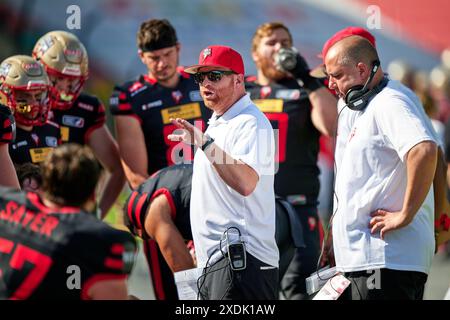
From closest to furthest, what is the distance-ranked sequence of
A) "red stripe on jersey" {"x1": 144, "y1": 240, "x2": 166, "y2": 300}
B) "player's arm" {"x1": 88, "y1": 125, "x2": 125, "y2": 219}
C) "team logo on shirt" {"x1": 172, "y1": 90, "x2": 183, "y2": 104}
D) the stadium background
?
"red stripe on jersey" {"x1": 144, "y1": 240, "x2": 166, "y2": 300} < "team logo on shirt" {"x1": 172, "y1": 90, "x2": 183, "y2": 104} < "player's arm" {"x1": 88, "y1": 125, "x2": 125, "y2": 219} < the stadium background

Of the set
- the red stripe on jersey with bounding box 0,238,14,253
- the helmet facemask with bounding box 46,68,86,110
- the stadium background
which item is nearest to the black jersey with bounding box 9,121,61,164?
the helmet facemask with bounding box 46,68,86,110

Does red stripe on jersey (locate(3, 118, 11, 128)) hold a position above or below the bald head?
below

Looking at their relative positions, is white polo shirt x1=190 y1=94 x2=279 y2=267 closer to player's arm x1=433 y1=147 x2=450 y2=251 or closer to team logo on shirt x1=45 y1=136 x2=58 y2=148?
player's arm x1=433 y1=147 x2=450 y2=251

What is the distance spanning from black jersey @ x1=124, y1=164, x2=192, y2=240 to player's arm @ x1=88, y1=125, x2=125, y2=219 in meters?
1.71

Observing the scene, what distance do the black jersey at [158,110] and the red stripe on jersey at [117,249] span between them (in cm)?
331

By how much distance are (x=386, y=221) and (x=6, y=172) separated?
2.35 metres

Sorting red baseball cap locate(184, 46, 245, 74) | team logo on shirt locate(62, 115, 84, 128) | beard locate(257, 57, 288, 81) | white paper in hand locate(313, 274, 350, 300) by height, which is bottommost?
white paper in hand locate(313, 274, 350, 300)

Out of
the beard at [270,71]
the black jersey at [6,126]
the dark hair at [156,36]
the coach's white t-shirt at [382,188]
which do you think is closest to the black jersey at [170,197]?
the black jersey at [6,126]

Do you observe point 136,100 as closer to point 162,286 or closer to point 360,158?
point 162,286

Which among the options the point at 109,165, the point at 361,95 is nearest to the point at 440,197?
the point at 361,95

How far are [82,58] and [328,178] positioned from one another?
7.15m

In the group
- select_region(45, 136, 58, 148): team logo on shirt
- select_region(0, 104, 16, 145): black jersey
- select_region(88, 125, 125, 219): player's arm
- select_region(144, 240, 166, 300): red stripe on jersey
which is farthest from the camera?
select_region(88, 125, 125, 219): player's arm

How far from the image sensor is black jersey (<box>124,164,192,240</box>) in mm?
5820

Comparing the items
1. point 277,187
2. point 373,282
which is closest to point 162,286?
point 277,187
